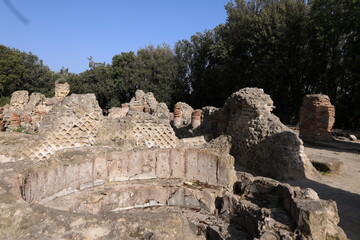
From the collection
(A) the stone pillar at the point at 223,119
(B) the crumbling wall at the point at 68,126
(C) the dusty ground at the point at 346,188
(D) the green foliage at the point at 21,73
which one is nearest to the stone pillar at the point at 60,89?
(D) the green foliage at the point at 21,73

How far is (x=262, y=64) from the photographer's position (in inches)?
832

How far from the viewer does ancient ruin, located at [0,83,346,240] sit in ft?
7.98

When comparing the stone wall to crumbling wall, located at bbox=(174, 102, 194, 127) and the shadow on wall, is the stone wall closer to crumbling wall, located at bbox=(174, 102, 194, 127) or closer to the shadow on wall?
the shadow on wall

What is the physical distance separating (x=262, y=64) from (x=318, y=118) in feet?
26.3

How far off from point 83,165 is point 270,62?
19.6m

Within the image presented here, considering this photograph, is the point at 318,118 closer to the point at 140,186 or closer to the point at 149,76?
the point at 140,186

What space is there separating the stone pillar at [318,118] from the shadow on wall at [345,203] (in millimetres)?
8432

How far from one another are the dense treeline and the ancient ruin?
1372 centimetres

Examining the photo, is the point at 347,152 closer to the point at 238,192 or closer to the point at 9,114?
the point at 238,192

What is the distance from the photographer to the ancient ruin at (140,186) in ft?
7.98

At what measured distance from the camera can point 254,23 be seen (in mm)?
22062

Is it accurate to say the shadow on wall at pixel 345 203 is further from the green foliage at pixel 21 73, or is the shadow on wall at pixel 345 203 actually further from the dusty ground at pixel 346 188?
Result: the green foliage at pixel 21 73

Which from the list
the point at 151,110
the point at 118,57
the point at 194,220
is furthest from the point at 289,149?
the point at 118,57

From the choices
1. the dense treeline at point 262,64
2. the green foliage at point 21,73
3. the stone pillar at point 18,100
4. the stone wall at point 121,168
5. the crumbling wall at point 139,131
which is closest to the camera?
the stone wall at point 121,168
